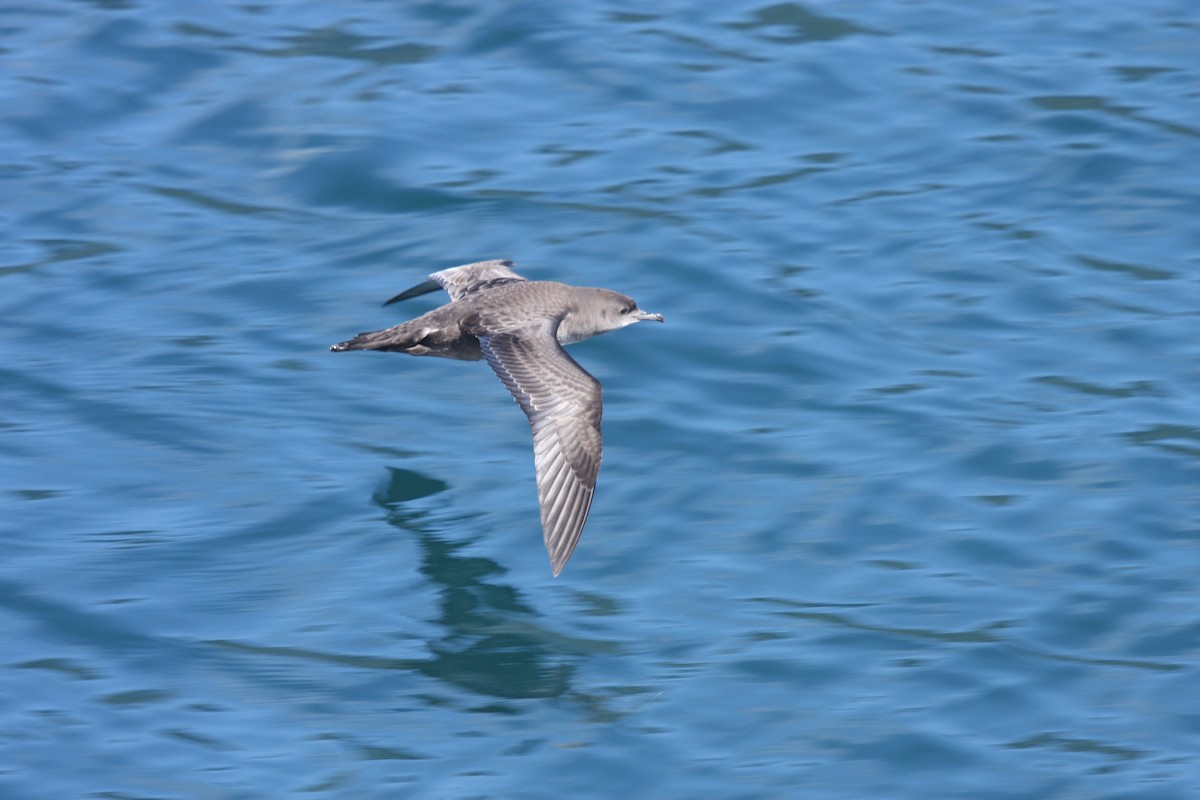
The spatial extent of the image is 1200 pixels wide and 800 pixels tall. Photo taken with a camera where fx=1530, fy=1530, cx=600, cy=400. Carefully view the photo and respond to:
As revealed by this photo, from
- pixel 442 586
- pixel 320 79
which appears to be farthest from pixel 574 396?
pixel 320 79

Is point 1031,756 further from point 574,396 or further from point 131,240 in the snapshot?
point 131,240

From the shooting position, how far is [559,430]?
741 cm

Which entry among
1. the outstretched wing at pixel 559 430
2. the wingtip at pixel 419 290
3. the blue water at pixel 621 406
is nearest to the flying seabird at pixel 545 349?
the outstretched wing at pixel 559 430

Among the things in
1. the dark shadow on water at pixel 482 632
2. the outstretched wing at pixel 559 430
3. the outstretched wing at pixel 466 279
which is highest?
the outstretched wing at pixel 466 279

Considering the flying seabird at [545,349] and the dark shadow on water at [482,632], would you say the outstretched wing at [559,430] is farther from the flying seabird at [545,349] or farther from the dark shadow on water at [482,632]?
the dark shadow on water at [482,632]

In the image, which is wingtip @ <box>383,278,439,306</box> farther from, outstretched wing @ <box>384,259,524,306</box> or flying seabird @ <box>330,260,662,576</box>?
flying seabird @ <box>330,260,662,576</box>

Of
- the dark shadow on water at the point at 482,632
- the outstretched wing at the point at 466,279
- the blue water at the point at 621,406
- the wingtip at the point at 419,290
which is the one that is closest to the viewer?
the blue water at the point at 621,406

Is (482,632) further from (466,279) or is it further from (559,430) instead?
(466,279)

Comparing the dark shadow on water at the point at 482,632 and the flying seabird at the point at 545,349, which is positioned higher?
the flying seabird at the point at 545,349

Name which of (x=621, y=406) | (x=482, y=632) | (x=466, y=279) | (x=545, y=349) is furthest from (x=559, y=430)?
(x=466, y=279)

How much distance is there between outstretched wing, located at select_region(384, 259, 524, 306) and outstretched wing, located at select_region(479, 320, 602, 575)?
144cm

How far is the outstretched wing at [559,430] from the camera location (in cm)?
721

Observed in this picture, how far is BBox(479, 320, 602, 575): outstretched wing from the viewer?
7.21 metres

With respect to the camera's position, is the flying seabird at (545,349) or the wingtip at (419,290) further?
the wingtip at (419,290)
